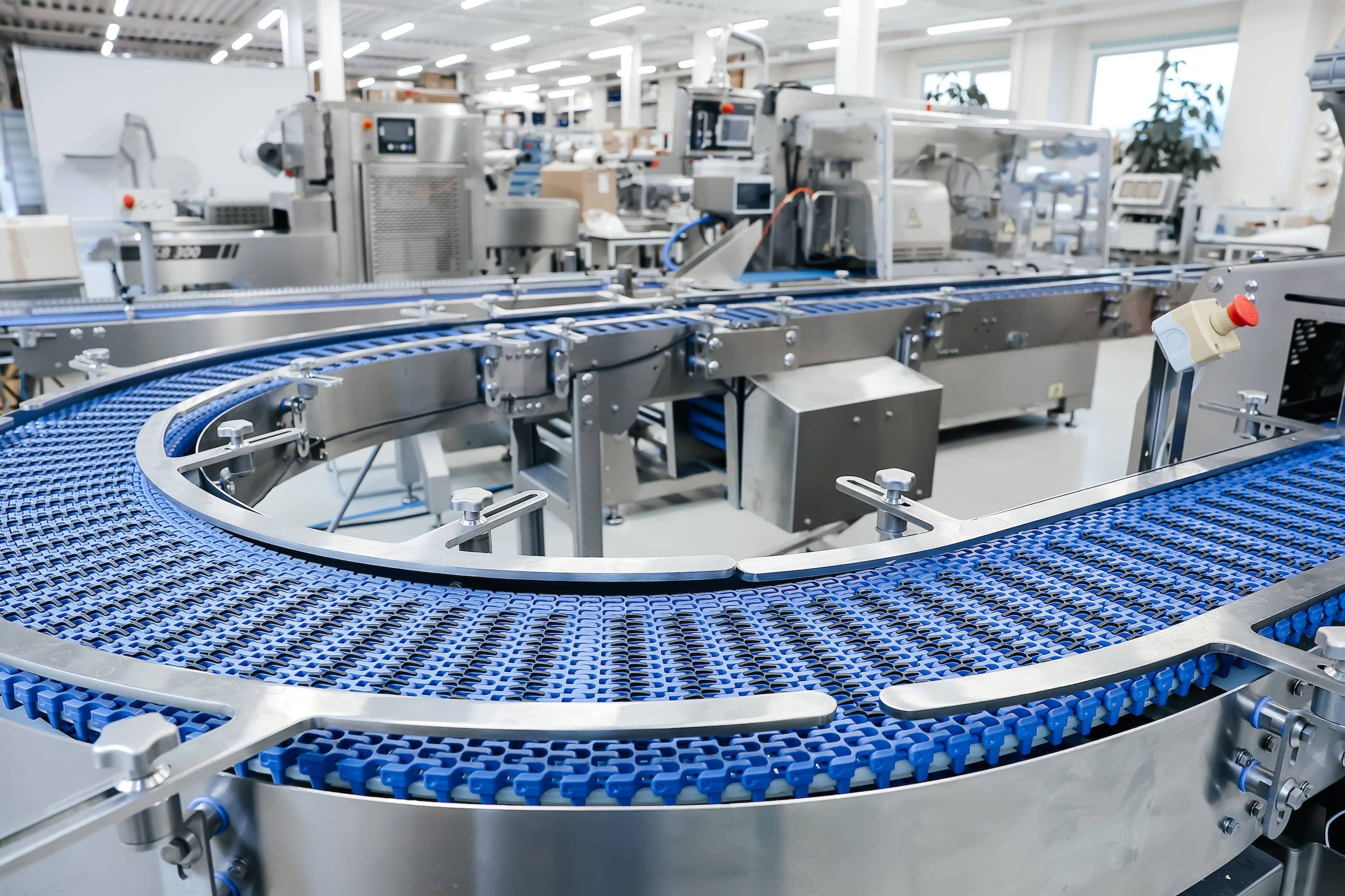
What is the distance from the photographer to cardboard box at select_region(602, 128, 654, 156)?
8.45 metres

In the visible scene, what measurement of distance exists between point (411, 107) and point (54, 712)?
3814 millimetres

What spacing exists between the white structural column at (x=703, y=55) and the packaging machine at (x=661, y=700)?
10617 mm

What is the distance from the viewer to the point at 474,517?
34.8 inches

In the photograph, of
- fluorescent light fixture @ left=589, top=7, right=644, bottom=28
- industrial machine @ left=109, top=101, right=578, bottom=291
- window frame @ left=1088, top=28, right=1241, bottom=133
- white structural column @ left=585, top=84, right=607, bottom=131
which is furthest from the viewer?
white structural column @ left=585, top=84, right=607, bottom=131

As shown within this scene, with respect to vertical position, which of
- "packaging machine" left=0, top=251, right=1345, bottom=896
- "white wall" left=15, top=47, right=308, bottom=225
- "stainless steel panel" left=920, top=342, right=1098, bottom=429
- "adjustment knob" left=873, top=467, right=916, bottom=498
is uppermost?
"white wall" left=15, top=47, right=308, bottom=225

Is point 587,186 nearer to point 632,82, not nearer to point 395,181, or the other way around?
point 395,181

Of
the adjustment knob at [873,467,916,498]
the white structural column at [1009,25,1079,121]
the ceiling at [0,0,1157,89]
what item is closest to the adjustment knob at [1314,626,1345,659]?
the adjustment knob at [873,467,916,498]

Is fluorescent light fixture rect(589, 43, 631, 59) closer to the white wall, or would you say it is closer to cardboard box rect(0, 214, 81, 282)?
the white wall

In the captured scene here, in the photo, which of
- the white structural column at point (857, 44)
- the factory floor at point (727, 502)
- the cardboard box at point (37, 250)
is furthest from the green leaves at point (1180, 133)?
the cardboard box at point (37, 250)

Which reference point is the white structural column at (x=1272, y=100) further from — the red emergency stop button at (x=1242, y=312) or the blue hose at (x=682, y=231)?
the red emergency stop button at (x=1242, y=312)

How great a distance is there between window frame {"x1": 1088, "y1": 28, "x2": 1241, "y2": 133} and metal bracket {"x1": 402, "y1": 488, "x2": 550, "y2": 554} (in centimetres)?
894

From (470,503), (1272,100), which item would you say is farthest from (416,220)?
(1272,100)

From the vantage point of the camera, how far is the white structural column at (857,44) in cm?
589

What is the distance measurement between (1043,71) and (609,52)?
5.95 m
